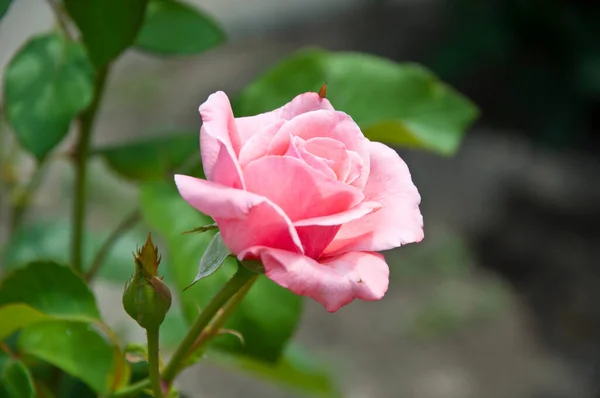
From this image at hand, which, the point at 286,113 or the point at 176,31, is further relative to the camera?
the point at 176,31

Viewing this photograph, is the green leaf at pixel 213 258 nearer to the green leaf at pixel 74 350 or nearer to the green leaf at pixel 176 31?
the green leaf at pixel 74 350

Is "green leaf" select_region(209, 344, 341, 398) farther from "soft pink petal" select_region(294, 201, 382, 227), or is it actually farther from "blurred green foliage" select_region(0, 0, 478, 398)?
"soft pink petal" select_region(294, 201, 382, 227)

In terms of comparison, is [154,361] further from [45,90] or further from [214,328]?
[45,90]

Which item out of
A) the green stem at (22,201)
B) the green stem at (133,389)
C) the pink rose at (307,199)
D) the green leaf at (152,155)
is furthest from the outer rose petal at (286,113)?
the green stem at (22,201)

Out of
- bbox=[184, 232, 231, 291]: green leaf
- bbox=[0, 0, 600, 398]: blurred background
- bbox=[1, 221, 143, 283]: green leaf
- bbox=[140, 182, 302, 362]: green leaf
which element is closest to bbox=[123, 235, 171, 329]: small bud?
bbox=[184, 232, 231, 291]: green leaf

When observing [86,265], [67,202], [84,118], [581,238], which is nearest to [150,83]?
[67,202]

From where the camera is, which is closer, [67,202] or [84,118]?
[84,118]

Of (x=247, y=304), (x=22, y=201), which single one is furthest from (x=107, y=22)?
(x=22, y=201)

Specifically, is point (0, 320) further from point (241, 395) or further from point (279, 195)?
point (241, 395)
